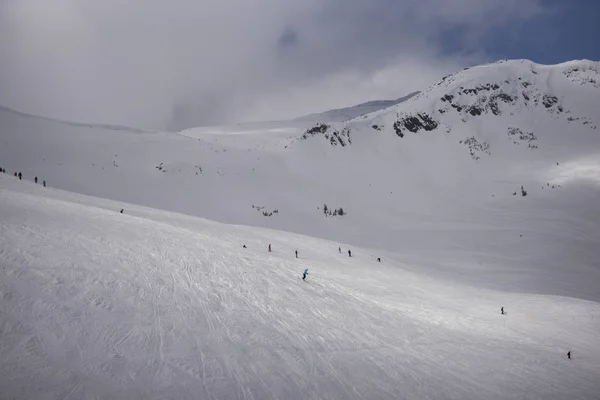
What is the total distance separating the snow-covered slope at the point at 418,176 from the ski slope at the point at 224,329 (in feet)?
42.1

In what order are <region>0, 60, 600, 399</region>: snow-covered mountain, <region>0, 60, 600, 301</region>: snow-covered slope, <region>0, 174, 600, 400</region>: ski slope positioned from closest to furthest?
<region>0, 174, 600, 400</region>: ski slope
<region>0, 60, 600, 399</region>: snow-covered mountain
<region>0, 60, 600, 301</region>: snow-covered slope

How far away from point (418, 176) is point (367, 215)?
69.2 feet

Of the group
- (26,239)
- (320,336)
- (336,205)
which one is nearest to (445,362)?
(320,336)

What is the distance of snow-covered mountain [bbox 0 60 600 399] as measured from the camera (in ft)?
34.6

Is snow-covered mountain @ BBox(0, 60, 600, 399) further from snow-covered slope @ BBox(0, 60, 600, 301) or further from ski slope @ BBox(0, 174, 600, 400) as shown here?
snow-covered slope @ BBox(0, 60, 600, 301)

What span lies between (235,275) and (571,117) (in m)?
99.6

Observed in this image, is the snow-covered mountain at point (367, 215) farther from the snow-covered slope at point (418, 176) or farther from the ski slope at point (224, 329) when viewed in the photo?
the snow-covered slope at point (418, 176)

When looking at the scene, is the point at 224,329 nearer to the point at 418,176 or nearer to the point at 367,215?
the point at 367,215

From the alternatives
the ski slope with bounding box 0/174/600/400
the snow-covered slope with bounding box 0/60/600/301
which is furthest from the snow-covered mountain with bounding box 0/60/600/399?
the snow-covered slope with bounding box 0/60/600/301

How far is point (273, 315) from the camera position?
454 inches

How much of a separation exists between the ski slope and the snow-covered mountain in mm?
111

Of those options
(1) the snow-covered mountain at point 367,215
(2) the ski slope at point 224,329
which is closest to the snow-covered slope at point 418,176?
(1) the snow-covered mountain at point 367,215

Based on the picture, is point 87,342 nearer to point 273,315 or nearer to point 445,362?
point 273,315

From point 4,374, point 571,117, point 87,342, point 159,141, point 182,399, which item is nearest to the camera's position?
point 4,374
